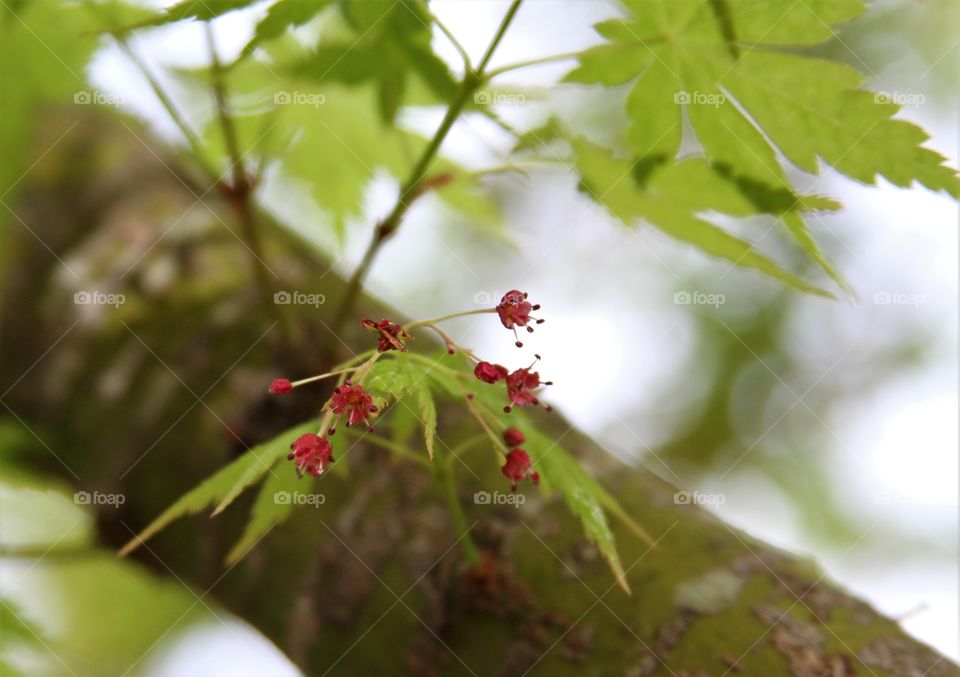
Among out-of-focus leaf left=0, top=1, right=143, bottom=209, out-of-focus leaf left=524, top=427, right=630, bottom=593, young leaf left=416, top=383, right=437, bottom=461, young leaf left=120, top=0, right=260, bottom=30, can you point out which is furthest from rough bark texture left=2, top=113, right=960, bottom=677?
young leaf left=120, top=0, right=260, bottom=30

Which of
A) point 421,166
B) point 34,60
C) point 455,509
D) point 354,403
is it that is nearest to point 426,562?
point 455,509

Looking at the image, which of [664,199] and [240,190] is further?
[240,190]

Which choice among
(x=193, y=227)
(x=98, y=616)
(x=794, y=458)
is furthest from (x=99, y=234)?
(x=794, y=458)

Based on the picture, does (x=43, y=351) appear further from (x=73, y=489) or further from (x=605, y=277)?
(x=605, y=277)

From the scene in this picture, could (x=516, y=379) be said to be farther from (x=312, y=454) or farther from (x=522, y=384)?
(x=312, y=454)

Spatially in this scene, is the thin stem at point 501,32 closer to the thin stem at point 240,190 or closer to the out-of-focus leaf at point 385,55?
the out-of-focus leaf at point 385,55

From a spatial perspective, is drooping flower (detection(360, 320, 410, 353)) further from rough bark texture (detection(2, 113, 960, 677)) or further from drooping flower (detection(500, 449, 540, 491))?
rough bark texture (detection(2, 113, 960, 677))

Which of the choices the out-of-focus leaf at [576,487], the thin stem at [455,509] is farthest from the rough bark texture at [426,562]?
the out-of-focus leaf at [576,487]
